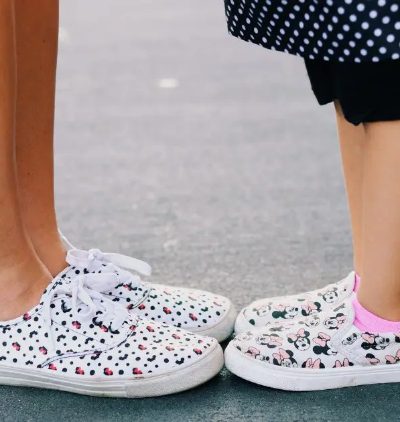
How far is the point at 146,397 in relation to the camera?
47.0 inches

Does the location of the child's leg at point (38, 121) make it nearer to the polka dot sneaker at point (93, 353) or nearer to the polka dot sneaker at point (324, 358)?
the polka dot sneaker at point (93, 353)

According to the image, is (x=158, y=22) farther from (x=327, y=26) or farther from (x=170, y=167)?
(x=327, y=26)

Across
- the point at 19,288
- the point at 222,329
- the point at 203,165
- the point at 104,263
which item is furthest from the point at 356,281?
the point at 203,165

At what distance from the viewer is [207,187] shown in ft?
7.33

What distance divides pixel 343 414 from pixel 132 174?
A: 1310mm

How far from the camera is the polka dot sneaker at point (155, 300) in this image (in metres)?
1.30

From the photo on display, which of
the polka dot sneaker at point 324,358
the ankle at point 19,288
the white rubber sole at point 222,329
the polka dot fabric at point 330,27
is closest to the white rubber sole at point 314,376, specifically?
the polka dot sneaker at point 324,358

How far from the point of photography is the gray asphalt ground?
119cm

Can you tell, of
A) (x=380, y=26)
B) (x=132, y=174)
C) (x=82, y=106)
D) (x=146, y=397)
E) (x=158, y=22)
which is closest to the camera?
(x=380, y=26)

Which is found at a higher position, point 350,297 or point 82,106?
point 350,297

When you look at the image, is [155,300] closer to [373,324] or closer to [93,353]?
[93,353]

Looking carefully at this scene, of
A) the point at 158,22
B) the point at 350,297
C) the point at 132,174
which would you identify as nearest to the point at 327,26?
the point at 350,297

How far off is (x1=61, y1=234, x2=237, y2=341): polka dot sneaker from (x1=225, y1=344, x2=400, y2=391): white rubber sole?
14 cm

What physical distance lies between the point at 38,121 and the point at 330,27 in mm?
445
